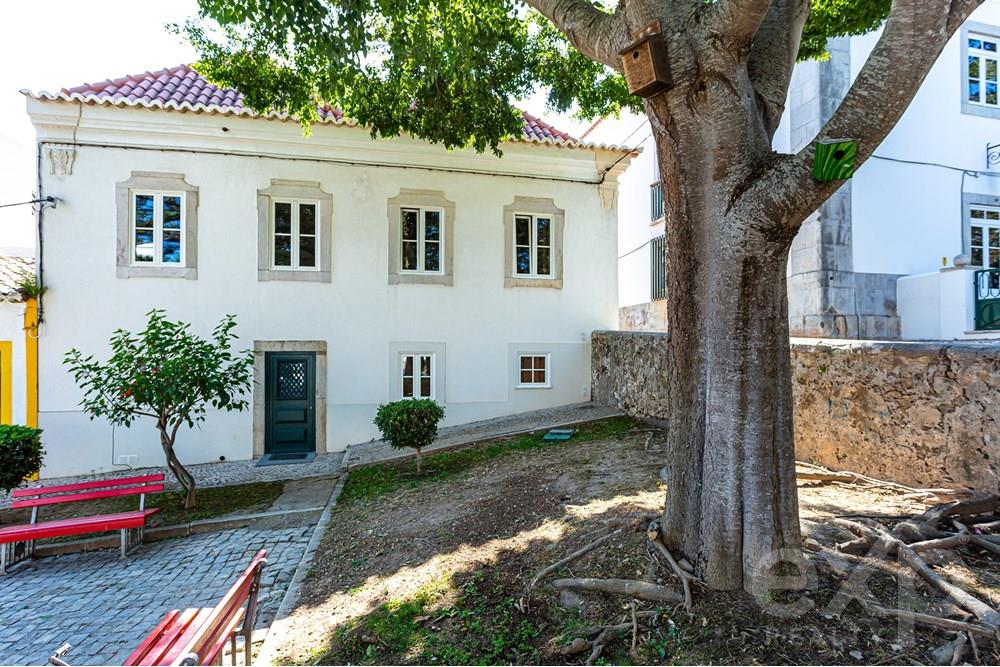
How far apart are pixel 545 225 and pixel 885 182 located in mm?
7122

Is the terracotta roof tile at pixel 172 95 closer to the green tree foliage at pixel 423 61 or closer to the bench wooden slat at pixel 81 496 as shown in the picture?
the green tree foliage at pixel 423 61

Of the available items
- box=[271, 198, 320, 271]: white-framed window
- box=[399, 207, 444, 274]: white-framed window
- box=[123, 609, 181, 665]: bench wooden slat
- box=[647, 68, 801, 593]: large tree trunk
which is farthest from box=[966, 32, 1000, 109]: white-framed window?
box=[123, 609, 181, 665]: bench wooden slat

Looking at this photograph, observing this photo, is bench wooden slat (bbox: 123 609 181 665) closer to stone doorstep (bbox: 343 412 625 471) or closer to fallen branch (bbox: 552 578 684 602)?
fallen branch (bbox: 552 578 684 602)

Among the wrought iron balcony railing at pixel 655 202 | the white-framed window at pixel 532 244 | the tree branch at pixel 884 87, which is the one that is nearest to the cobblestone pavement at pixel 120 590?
the tree branch at pixel 884 87

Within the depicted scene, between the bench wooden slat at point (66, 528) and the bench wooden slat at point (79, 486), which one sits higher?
the bench wooden slat at point (79, 486)

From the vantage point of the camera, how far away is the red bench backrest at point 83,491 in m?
5.55

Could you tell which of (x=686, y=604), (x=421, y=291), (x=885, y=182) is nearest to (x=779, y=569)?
(x=686, y=604)

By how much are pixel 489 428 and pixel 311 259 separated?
4.74 m

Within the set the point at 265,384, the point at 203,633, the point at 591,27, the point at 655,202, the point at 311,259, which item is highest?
the point at 655,202

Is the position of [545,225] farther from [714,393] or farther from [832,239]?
[714,393]

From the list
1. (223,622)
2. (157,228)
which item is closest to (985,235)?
(223,622)

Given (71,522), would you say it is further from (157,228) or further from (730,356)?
(730,356)

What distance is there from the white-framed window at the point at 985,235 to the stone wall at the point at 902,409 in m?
8.61

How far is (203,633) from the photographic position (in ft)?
6.96
